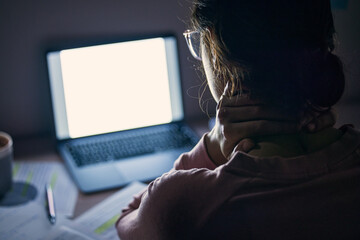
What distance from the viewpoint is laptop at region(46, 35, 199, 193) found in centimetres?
138

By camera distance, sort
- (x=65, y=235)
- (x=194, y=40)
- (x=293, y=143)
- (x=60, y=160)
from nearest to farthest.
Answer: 1. (x=293, y=143)
2. (x=194, y=40)
3. (x=65, y=235)
4. (x=60, y=160)

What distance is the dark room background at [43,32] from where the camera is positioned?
1.39 meters

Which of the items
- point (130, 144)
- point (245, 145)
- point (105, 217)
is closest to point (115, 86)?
point (130, 144)

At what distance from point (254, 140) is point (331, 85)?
14cm

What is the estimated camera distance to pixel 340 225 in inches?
26.0

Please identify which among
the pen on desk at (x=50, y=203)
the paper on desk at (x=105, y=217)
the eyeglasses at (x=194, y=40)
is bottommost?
the paper on desk at (x=105, y=217)

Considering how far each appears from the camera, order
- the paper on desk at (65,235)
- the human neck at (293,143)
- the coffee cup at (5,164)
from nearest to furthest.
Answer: the human neck at (293,143)
the paper on desk at (65,235)
the coffee cup at (5,164)

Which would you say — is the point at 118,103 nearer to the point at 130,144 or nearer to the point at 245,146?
the point at 130,144

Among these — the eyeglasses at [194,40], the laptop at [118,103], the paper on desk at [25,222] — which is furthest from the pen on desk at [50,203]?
the eyeglasses at [194,40]

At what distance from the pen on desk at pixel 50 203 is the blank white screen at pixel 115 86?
269 mm

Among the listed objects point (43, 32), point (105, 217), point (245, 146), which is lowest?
point (105, 217)

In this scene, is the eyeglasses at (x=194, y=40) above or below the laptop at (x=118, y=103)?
above

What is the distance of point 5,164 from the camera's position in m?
1.15

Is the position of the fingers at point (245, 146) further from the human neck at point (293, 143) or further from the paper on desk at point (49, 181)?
the paper on desk at point (49, 181)
